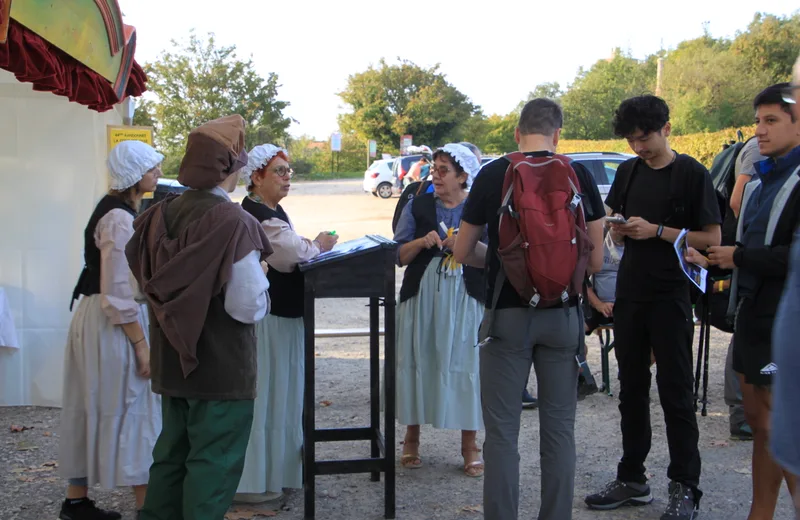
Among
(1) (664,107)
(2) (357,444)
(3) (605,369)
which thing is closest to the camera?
(1) (664,107)

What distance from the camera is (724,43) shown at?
2394 inches

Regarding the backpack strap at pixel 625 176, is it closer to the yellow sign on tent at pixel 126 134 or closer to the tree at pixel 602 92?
the yellow sign on tent at pixel 126 134

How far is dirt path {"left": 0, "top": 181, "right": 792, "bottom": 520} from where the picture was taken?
163 inches

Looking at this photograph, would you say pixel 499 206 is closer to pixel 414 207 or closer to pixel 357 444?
pixel 414 207

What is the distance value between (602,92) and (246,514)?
5273 centimetres

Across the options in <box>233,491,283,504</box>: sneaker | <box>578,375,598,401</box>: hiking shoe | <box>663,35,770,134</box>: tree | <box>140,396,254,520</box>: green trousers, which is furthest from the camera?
<box>663,35,770,134</box>: tree

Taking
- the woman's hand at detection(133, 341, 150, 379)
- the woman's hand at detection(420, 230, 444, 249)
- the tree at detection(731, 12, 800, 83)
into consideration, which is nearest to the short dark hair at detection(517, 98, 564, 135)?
the woman's hand at detection(420, 230, 444, 249)

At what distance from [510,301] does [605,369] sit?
325 cm

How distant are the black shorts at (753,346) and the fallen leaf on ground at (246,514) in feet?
8.01

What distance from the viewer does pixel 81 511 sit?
3.92 metres

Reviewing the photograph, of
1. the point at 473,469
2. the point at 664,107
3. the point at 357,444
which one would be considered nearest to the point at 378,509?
the point at 473,469

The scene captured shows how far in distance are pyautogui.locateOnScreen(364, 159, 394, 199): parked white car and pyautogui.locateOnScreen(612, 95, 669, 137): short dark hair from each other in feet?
90.9

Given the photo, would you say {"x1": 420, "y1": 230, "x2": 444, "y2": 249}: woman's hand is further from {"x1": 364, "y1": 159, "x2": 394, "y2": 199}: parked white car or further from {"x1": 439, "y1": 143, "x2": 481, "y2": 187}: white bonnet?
{"x1": 364, "y1": 159, "x2": 394, "y2": 199}: parked white car

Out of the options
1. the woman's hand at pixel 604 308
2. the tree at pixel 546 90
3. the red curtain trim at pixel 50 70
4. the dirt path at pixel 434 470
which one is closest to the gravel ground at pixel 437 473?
the dirt path at pixel 434 470
